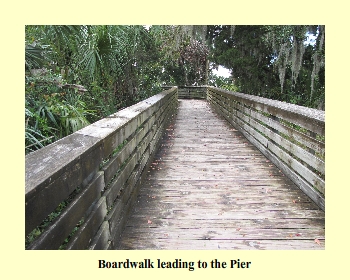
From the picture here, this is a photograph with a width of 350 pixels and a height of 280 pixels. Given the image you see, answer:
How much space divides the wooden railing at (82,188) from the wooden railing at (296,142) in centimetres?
190

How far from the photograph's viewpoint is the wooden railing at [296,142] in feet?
10.0

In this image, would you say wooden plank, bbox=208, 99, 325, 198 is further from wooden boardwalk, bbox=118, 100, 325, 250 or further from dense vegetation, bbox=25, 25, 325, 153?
dense vegetation, bbox=25, 25, 325, 153

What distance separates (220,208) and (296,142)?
151 centimetres

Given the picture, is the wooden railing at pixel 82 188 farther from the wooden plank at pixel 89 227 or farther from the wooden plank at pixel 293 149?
the wooden plank at pixel 293 149

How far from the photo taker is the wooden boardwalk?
2529 mm

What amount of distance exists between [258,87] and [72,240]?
10.9 metres

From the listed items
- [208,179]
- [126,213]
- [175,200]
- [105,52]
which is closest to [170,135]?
[105,52]

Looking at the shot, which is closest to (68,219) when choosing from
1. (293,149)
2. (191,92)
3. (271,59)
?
(293,149)

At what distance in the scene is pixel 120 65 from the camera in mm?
8180

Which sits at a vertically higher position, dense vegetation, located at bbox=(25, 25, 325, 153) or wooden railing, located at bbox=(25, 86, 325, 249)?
dense vegetation, located at bbox=(25, 25, 325, 153)

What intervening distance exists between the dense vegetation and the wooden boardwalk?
1334 millimetres

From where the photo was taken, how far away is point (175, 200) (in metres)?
3.28

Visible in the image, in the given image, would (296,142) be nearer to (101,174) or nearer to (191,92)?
(101,174)

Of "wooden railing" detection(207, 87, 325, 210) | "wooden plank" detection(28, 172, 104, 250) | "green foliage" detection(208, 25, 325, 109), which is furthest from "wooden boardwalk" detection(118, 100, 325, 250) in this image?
"green foliage" detection(208, 25, 325, 109)
